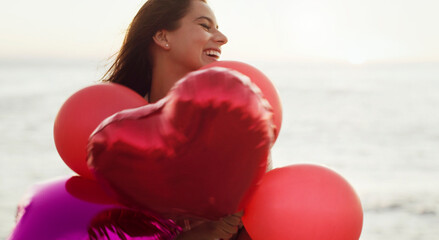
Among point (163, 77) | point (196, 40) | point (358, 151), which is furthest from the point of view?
point (358, 151)

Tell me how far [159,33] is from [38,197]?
941mm

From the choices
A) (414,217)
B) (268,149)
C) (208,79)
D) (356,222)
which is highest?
(208,79)

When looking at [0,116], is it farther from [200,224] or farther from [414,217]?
[200,224]

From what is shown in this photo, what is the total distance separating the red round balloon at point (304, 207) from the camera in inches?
56.6

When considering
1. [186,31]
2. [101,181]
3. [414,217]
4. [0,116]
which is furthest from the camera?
[0,116]

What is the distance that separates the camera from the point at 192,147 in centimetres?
114

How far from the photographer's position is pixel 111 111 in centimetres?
152

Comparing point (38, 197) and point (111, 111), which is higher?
point (111, 111)

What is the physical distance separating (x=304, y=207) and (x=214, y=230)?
0.92 ft

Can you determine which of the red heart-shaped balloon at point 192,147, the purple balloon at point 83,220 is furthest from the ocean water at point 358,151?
the red heart-shaped balloon at point 192,147

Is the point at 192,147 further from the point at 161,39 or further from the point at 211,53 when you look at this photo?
the point at 161,39

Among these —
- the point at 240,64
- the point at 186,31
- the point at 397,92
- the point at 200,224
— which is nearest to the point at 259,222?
the point at 200,224

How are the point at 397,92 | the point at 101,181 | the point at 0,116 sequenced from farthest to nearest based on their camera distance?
the point at 397,92, the point at 0,116, the point at 101,181

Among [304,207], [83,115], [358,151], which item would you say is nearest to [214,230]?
[304,207]
